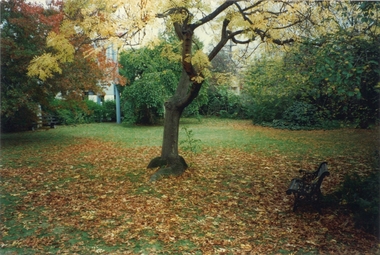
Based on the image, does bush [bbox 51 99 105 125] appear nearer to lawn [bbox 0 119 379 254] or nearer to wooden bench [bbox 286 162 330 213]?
lawn [bbox 0 119 379 254]

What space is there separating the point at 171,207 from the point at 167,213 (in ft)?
1.11

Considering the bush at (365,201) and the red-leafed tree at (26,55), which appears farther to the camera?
the red-leafed tree at (26,55)

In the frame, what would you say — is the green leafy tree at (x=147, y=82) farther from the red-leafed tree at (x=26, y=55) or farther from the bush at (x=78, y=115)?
the red-leafed tree at (x=26, y=55)

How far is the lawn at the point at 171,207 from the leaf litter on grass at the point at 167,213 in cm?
2

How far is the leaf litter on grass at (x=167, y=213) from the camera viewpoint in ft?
15.4

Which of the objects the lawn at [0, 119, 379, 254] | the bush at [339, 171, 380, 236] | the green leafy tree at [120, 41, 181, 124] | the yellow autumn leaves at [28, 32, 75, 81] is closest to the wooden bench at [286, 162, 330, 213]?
the lawn at [0, 119, 379, 254]

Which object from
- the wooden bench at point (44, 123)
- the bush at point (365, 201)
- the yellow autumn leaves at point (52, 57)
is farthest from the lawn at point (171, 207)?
the wooden bench at point (44, 123)

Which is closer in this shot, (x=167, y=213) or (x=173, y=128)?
(x=167, y=213)

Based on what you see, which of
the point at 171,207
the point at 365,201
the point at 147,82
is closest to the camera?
the point at 365,201

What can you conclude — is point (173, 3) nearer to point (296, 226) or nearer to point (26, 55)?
point (296, 226)

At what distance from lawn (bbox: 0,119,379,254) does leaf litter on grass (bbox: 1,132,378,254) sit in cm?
2

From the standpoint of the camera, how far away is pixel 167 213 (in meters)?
5.99

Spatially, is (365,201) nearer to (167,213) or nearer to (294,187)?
(294,187)

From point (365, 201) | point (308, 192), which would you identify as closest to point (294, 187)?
point (308, 192)
